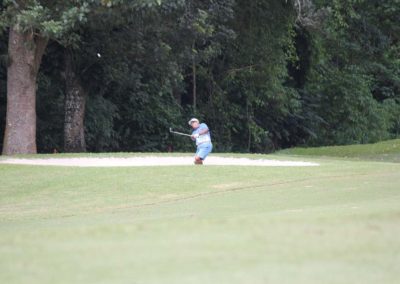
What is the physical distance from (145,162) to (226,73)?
21.2 meters

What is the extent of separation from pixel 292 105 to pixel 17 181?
30.6m

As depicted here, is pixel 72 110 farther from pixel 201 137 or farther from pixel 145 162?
pixel 201 137

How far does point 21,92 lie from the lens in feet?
84.2

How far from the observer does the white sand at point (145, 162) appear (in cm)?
2072

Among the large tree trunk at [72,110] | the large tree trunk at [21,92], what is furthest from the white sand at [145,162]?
the large tree trunk at [72,110]

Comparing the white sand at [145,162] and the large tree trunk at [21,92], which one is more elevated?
the large tree trunk at [21,92]

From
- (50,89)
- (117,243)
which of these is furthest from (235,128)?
(117,243)

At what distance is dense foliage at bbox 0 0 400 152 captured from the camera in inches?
1141

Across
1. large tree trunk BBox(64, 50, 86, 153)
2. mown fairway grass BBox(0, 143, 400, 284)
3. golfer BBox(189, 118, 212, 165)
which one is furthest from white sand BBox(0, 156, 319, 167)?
large tree trunk BBox(64, 50, 86, 153)

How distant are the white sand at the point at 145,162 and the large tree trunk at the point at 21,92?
13.4 feet

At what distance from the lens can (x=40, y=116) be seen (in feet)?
114

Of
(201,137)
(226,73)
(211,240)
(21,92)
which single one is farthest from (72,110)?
(211,240)

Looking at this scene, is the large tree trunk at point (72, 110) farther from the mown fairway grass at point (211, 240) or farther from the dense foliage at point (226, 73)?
the mown fairway grass at point (211, 240)

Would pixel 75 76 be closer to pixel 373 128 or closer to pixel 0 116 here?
pixel 0 116
